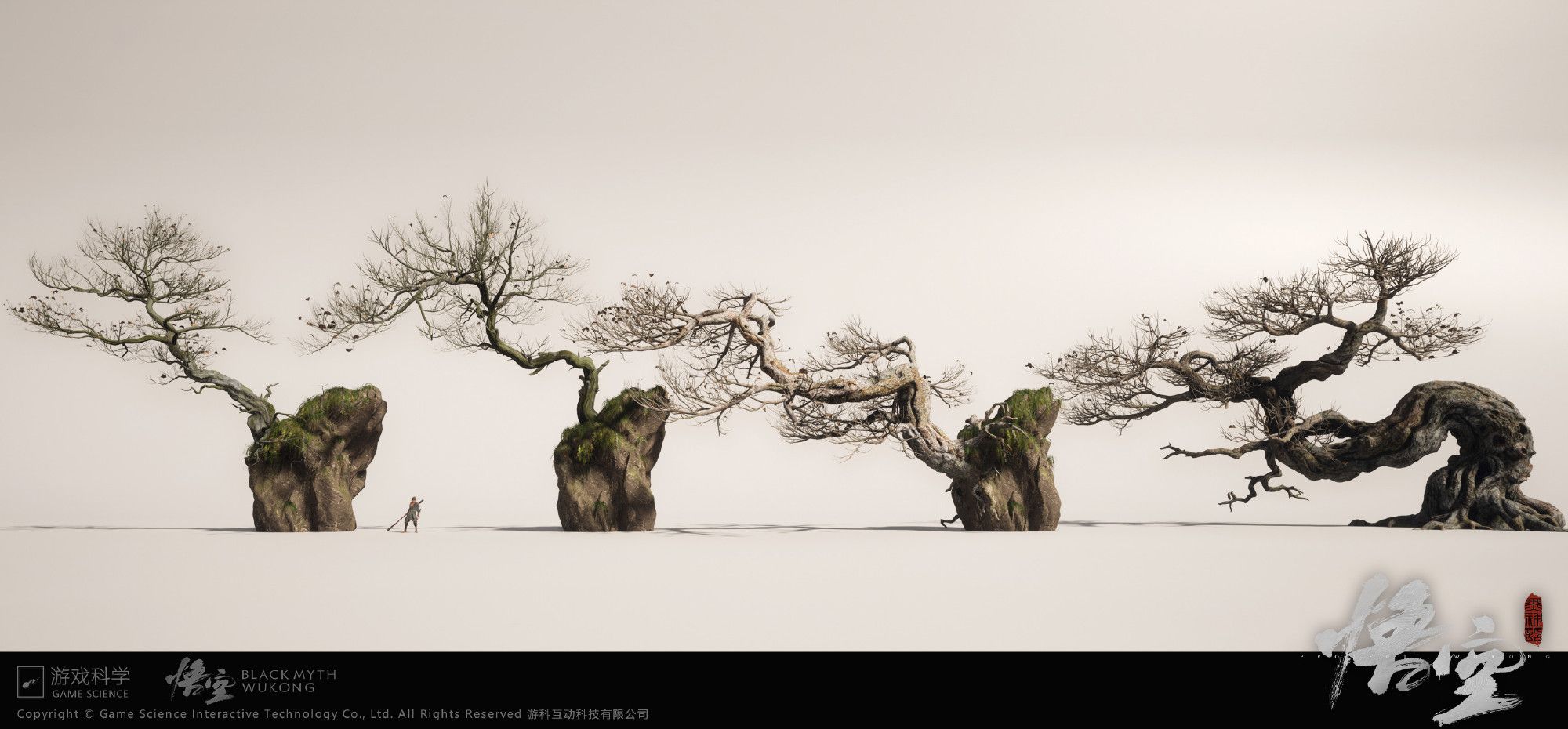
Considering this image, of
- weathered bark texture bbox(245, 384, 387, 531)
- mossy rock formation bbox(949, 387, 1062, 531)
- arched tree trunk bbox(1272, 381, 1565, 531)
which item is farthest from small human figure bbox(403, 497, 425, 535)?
arched tree trunk bbox(1272, 381, 1565, 531)

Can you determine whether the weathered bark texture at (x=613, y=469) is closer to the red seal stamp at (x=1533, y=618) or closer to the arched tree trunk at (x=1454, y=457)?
the arched tree trunk at (x=1454, y=457)

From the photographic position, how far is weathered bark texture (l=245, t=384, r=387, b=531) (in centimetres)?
1412

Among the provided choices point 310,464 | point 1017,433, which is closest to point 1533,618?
point 1017,433

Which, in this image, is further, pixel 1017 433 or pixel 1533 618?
pixel 1017 433

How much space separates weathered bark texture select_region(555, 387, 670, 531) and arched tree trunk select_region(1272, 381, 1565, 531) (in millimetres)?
7388

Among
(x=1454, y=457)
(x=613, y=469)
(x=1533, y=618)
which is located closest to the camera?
(x=1533, y=618)

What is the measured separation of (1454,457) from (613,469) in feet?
31.2

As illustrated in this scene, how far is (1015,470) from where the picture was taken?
14297 millimetres

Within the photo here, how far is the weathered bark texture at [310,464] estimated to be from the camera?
1412 cm

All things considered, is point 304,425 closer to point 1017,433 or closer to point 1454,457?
point 1017,433

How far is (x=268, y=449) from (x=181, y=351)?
58.5 inches

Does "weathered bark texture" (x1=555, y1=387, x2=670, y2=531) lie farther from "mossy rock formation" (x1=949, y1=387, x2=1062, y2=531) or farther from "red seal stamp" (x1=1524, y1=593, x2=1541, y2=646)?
"red seal stamp" (x1=1524, y1=593, x2=1541, y2=646)

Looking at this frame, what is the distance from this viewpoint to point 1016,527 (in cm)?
1423

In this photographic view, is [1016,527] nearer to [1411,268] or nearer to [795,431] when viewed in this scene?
[795,431]
